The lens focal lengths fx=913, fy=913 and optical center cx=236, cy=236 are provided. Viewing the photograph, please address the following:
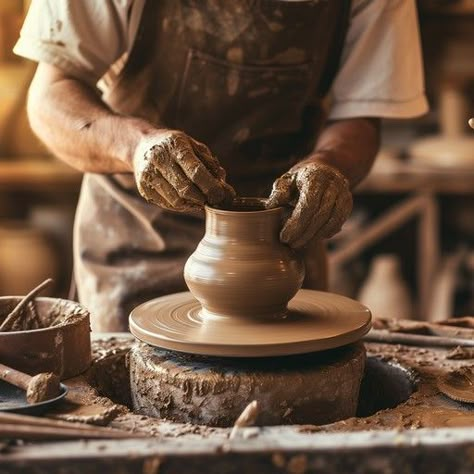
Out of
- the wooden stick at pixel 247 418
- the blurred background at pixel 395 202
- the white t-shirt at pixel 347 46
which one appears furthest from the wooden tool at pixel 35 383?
the blurred background at pixel 395 202

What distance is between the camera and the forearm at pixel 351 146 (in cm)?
226

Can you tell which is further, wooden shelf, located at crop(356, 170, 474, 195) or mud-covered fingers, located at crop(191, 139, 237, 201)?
wooden shelf, located at crop(356, 170, 474, 195)

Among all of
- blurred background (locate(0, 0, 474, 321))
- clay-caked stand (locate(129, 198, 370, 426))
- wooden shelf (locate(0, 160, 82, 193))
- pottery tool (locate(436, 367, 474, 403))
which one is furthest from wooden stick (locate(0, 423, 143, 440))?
wooden shelf (locate(0, 160, 82, 193))

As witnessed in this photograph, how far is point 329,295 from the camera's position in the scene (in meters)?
1.92

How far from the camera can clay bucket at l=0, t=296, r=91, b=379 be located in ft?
5.40

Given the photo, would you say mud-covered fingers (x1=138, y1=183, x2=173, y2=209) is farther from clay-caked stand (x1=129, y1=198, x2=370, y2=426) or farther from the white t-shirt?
the white t-shirt

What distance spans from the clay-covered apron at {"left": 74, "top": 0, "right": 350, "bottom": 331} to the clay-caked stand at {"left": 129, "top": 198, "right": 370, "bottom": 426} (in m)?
0.60

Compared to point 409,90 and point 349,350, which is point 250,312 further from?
point 409,90

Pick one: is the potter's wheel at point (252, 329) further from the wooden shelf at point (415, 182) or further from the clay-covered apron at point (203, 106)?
the wooden shelf at point (415, 182)

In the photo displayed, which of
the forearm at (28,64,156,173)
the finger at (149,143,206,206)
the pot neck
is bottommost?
the pot neck

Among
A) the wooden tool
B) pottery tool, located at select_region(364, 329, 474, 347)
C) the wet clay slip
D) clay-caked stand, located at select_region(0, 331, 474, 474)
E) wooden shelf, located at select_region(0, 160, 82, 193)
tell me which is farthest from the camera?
wooden shelf, located at select_region(0, 160, 82, 193)

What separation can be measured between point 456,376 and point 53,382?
77 cm

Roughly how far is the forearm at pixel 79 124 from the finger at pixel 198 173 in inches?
11.9

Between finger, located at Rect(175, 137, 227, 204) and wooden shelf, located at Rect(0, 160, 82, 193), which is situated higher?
finger, located at Rect(175, 137, 227, 204)
